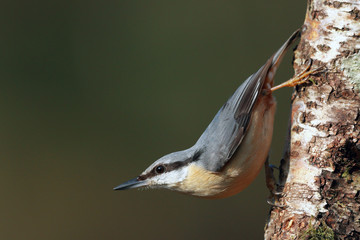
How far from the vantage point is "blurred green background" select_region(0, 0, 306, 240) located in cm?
426

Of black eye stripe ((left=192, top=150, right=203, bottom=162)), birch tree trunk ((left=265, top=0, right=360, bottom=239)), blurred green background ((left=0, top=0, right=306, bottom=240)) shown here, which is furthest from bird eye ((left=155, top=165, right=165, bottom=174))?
blurred green background ((left=0, top=0, right=306, bottom=240))

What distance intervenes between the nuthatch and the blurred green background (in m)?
2.14

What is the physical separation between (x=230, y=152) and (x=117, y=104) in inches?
103

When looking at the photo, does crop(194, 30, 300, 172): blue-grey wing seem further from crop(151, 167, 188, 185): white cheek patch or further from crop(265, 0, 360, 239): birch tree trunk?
crop(265, 0, 360, 239): birch tree trunk

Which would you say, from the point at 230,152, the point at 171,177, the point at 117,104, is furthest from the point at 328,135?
the point at 117,104

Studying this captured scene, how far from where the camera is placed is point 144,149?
4418 mm

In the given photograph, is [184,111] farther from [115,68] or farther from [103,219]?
[103,219]

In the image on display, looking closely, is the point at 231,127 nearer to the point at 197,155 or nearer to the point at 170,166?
the point at 197,155

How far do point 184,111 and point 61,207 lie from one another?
5.46 feet

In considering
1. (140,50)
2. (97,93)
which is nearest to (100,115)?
(97,93)

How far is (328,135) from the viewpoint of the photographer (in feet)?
5.63

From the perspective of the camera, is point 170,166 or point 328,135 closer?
point 328,135

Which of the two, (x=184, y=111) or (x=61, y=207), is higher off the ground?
(x=184, y=111)

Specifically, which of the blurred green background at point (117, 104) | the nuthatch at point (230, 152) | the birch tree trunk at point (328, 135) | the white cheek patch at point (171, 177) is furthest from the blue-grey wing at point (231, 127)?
the blurred green background at point (117, 104)
